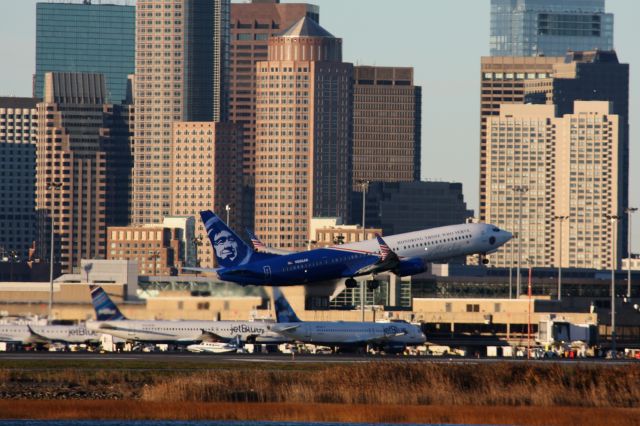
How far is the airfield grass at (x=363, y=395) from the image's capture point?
139000mm

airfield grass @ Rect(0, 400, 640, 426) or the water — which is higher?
airfield grass @ Rect(0, 400, 640, 426)

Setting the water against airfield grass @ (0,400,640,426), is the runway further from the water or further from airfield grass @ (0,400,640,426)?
the water

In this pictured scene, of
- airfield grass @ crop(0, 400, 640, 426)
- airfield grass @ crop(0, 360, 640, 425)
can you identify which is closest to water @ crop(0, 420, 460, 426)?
airfield grass @ crop(0, 400, 640, 426)

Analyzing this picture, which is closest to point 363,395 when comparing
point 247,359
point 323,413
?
point 323,413

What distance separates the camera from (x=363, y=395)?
14750cm

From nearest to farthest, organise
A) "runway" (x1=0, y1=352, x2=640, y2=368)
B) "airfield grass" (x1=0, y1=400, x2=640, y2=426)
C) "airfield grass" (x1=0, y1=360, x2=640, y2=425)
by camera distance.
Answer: "airfield grass" (x1=0, y1=400, x2=640, y2=426)
"airfield grass" (x1=0, y1=360, x2=640, y2=425)
"runway" (x1=0, y1=352, x2=640, y2=368)

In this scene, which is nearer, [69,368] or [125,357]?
[69,368]

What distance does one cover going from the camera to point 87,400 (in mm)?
147000

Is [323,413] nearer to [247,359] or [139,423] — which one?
[139,423]

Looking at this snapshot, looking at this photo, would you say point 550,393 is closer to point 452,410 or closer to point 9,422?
point 452,410

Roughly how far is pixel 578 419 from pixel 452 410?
10239 millimetres

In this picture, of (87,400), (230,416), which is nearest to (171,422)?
(230,416)

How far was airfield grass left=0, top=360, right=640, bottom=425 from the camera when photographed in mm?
139000

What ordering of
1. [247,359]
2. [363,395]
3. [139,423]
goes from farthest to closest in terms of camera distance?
[247,359]
[363,395]
[139,423]
